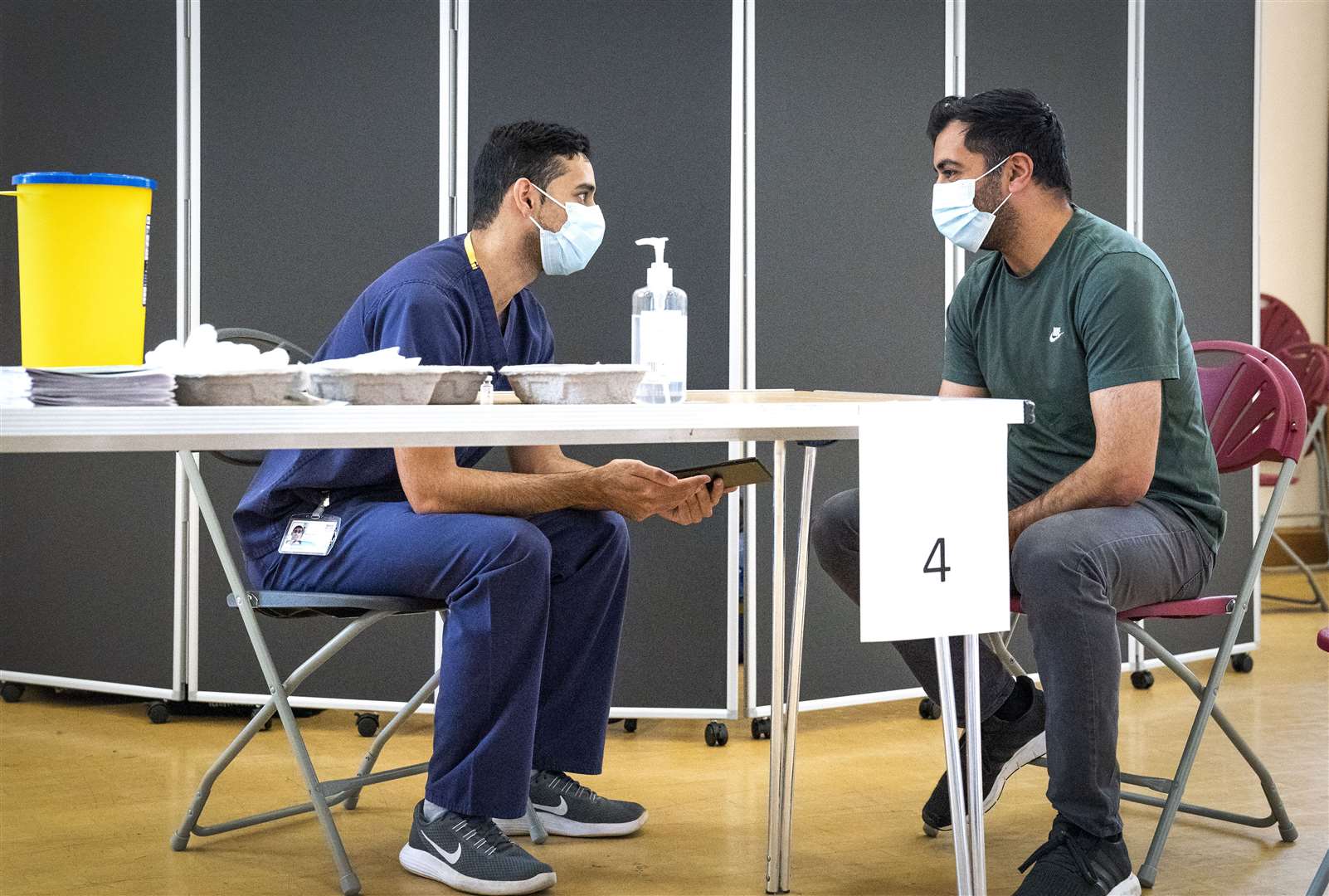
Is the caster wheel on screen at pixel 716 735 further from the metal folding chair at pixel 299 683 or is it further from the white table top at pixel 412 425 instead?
the white table top at pixel 412 425

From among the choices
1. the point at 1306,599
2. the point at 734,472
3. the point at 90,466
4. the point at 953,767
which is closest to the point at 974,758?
the point at 953,767

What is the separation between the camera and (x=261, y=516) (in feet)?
8.01

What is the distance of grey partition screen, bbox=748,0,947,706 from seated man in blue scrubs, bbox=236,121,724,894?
0.96m

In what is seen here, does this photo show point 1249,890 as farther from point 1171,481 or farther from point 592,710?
point 592,710

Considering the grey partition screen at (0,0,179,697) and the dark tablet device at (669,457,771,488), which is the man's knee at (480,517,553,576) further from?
the grey partition screen at (0,0,179,697)

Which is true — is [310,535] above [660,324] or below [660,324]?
below

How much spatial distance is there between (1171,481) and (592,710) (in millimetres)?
1088

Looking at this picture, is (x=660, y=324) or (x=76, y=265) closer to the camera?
(x=76, y=265)

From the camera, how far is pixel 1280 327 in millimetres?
5914

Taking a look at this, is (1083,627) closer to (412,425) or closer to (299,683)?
(412,425)

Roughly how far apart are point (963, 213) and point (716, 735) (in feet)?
4.84

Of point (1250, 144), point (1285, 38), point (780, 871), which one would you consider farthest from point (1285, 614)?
point (780, 871)

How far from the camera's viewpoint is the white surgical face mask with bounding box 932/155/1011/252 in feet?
8.06

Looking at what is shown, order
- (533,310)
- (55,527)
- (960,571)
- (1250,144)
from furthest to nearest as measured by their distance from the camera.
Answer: (1250,144) → (55,527) → (533,310) → (960,571)
